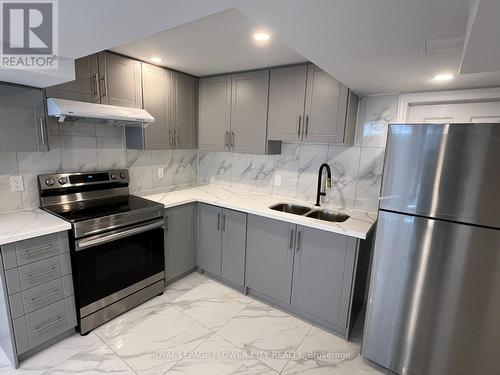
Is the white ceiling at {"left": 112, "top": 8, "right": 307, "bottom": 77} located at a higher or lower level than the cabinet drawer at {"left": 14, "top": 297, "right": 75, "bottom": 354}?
higher

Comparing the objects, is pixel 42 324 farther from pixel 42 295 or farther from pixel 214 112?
pixel 214 112

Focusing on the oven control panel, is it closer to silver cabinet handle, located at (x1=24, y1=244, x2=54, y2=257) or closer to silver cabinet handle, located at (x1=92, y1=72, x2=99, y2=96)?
silver cabinet handle, located at (x1=24, y1=244, x2=54, y2=257)

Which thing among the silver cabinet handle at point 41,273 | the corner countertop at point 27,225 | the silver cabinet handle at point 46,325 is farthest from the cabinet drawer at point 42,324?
the corner countertop at point 27,225

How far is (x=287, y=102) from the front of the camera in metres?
2.39

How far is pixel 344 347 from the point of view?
200cm

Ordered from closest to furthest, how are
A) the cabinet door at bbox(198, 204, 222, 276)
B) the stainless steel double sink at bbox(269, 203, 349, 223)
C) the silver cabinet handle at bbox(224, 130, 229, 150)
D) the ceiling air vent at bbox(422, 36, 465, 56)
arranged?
1. the ceiling air vent at bbox(422, 36, 465, 56)
2. the stainless steel double sink at bbox(269, 203, 349, 223)
3. the cabinet door at bbox(198, 204, 222, 276)
4. the silver cabinet handle at bbox(224, 130, 229, 150)

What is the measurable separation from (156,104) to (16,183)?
1309 millimetres

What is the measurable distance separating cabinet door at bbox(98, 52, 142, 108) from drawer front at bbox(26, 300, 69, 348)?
1609mm

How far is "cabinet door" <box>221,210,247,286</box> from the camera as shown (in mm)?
2504

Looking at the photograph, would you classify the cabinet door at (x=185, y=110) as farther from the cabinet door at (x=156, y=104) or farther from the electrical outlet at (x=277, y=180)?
the electrical outlet at (x=277, y=180)

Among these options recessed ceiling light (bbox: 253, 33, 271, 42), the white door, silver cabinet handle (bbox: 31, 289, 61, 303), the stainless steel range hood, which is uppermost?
recessed ceiling light (bbox: 253, 33, 271, 42)

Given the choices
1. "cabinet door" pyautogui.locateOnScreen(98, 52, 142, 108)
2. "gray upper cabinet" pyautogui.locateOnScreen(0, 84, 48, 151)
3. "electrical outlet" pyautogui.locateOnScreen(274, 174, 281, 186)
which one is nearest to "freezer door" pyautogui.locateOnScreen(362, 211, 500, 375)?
"electrical outlet" pyautogui.locateOnScreen(274, 174, 281, 186)

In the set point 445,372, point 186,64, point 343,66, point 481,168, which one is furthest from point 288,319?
point 186,64

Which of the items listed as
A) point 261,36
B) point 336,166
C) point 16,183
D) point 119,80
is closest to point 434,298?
point 336,166
